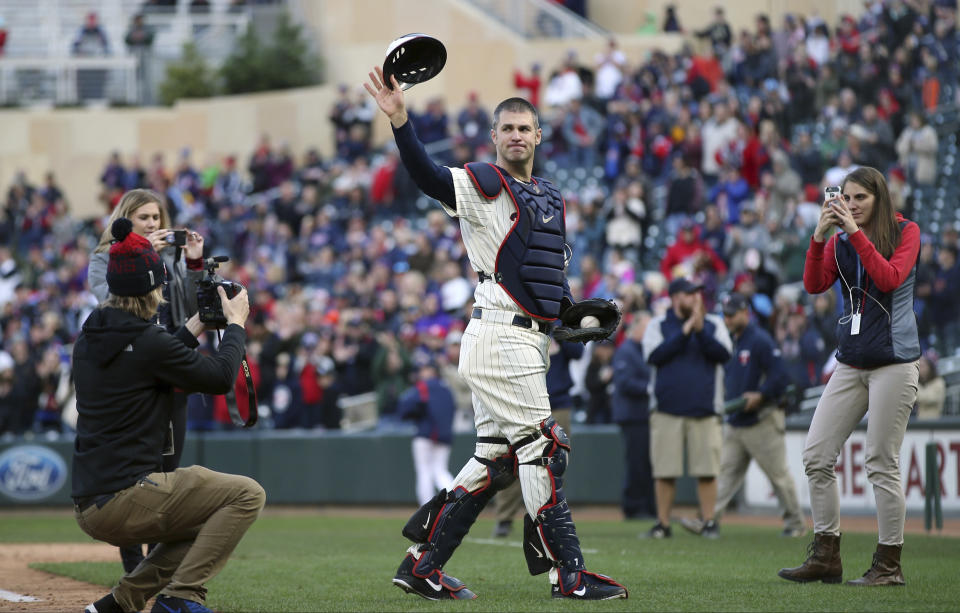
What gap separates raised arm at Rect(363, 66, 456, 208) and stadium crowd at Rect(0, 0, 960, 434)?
7602mm

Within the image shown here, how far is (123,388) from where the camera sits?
5910 mm

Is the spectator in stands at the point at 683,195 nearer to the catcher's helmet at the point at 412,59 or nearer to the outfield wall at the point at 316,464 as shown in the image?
the outfield wall at the point at 316,464

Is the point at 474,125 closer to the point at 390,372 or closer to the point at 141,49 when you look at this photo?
the point at 390,372

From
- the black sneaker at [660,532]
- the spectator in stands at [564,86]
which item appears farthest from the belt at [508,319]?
the spectator in stands at [564,86]

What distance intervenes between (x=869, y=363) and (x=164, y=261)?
408cm

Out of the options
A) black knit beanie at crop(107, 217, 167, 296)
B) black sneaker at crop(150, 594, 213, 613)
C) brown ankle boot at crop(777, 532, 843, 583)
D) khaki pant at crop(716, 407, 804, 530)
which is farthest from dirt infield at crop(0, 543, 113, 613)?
khaki pant at crop(716, 407, 804, 530)

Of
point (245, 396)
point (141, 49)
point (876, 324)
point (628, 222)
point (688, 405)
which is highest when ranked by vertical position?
point (141, 49)

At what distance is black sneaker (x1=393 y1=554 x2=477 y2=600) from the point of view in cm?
668

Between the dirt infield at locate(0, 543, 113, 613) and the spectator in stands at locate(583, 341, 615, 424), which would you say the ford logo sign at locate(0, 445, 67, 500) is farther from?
the spectator in stands at locate(583, 341, 615, 424)

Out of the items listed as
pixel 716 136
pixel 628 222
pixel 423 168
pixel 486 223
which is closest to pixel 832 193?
Answer: pixel 486 223

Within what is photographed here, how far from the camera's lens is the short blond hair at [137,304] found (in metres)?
6.02

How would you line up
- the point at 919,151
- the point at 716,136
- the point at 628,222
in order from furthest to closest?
the point at 716,136, the point at 628,222, the point at 919,151

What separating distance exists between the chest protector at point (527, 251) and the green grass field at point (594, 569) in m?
1.53

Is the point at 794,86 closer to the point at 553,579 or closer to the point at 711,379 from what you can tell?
the point at 711,379
